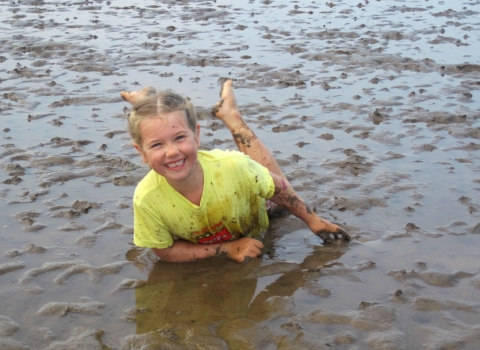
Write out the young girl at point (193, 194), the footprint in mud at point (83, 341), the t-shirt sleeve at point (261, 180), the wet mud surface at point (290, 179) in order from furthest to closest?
1. the t-shirt sleeve at point (261, 180)
2. the young girl at point (193, 194)
3. the wet mud surface at point (290, 179)
4. the footprint in mud at point (83, 341)

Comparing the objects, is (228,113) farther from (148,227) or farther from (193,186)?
(148,227)

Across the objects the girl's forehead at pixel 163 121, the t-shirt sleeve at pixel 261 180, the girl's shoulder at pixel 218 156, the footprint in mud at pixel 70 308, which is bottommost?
the footprint in mud at pixel 70 308

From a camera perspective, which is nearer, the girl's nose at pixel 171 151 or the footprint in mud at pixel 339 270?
the girl's nose at pixel 171 151

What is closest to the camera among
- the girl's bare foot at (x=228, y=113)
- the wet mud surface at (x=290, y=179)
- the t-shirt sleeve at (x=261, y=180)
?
the wet mud surface at (x=290, y=179)

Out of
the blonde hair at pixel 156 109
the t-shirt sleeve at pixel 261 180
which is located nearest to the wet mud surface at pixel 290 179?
the t-shirt sleeve at pixel 261 180

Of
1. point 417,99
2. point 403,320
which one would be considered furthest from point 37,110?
point 403,320

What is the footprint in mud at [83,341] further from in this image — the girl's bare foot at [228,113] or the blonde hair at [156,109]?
the girl's bare foot at [228,113]

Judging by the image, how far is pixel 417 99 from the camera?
7.72m

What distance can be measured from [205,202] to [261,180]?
0.43 m

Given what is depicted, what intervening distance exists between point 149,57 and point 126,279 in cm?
675

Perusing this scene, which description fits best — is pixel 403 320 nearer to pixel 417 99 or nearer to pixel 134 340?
pixel 134 340

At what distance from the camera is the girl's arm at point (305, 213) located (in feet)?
15.4

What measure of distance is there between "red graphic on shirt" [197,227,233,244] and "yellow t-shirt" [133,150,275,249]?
14 mm

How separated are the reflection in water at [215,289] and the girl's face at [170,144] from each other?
29.2 inches
